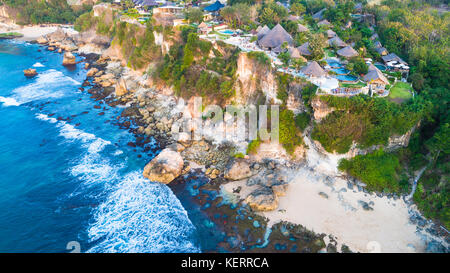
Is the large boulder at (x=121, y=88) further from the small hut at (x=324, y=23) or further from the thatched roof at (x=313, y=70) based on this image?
the small hut at (x=324, y=23)

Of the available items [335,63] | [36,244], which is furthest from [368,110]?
[36,244]

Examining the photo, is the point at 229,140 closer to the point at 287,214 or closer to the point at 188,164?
the point at 188,164

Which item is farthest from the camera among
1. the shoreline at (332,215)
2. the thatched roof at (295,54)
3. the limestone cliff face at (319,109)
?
the thatched roof at (295,54)

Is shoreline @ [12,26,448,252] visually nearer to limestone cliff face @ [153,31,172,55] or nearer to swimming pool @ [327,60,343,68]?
swimming pool @ [327,60,343,68]

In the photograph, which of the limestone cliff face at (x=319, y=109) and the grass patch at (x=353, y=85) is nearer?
the limestone cliff face at (x=319, y=109)

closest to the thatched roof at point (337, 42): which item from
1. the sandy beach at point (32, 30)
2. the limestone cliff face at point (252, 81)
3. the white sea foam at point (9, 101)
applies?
the limestone cliff face at point (252, 81)

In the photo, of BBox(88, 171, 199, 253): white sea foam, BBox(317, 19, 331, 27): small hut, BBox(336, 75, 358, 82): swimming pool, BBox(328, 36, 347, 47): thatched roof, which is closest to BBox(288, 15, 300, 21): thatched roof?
BBox(317, 19, 331, 27): small hut
